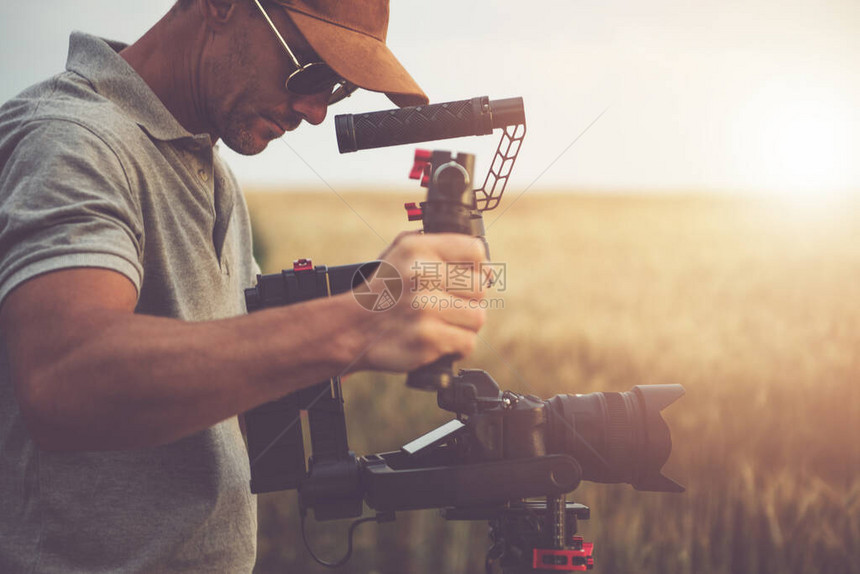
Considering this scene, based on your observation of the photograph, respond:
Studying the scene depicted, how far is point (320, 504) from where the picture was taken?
1.31 m

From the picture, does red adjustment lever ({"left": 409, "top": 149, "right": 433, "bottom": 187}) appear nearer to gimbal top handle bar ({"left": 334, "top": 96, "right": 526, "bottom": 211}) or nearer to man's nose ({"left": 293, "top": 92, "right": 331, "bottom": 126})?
gimbal top handle bar ({"left": 334, "top": 96, "right": 526, "bottom": 211})

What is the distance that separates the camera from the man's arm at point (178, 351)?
2.96 feet

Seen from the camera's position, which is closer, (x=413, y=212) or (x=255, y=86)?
(x=413, y=212)

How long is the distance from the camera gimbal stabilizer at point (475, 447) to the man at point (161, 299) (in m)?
0.15

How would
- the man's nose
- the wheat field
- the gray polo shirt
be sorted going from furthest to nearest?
the wheat field
the man's nose
the gray polo shirt

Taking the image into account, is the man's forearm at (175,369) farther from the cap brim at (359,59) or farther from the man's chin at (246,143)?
the man's chin at (246,143)

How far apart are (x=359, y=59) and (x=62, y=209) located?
70cm

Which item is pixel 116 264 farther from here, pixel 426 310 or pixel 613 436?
pixel 613 436

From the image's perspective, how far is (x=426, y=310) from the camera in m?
0.89

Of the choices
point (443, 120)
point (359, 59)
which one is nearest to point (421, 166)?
point (443, 120)

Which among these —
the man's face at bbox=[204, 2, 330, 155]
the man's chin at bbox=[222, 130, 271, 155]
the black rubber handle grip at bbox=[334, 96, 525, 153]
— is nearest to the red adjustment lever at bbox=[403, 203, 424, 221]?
the black rubber handle grip at bbox=[334, 96, 525, 153]

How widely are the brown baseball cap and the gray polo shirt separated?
14.9 inches

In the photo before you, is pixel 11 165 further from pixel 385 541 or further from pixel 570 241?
pixel 570 241

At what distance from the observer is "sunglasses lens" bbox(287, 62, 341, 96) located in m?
1.55
